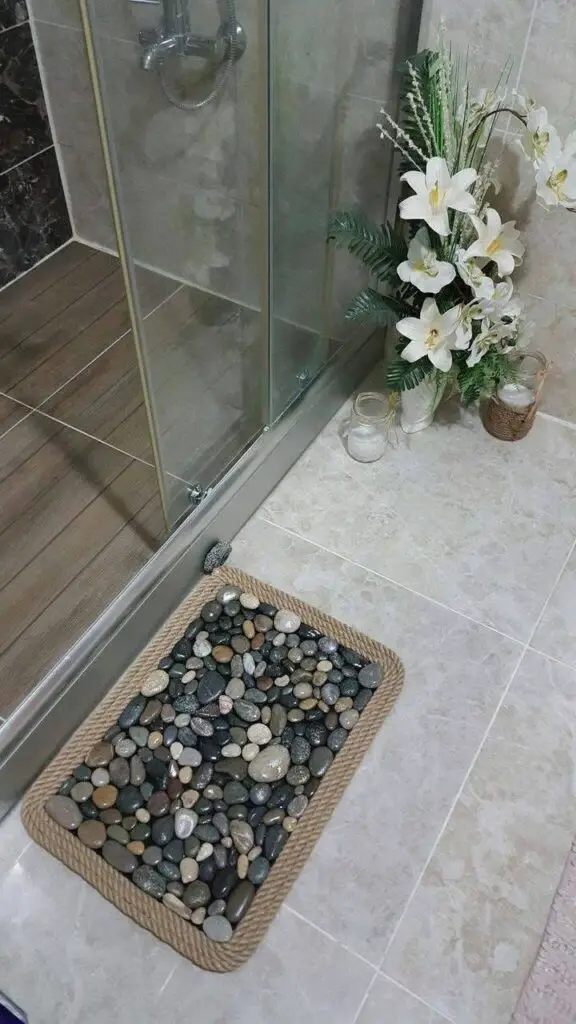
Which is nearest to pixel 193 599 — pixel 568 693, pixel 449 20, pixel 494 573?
pixel 494 573

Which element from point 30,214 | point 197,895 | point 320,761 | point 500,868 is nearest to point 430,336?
point 320,761

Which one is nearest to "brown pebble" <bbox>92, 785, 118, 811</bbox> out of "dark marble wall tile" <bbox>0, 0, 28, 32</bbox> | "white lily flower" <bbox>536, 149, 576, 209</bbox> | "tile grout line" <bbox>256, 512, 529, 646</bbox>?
"tile grout line" <bbox>256, 512, 529, 646</bbox>

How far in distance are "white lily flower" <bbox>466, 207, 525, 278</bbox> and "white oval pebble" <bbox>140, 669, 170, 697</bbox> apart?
0.94m

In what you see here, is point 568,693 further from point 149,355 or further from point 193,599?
point 149,355

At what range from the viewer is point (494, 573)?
5.66 ft

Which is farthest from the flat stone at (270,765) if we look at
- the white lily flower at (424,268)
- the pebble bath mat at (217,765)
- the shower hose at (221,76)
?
the shower hose at (221,76)

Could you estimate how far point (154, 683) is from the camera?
5.05 feet

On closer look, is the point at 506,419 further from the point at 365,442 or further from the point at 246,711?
the point at 246,711

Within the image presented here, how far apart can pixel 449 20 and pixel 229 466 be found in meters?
0.94

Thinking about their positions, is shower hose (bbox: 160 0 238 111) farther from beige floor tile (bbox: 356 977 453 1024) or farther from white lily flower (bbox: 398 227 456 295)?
beige floor tile (bbox: 356 977 453 1024)

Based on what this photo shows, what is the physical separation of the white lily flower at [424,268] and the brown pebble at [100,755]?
1003mm

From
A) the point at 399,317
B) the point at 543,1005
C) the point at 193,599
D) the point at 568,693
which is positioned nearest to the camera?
the point at 543,1005

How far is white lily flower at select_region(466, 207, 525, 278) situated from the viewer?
1.55 m

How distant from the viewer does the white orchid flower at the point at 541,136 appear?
4.73 ft
